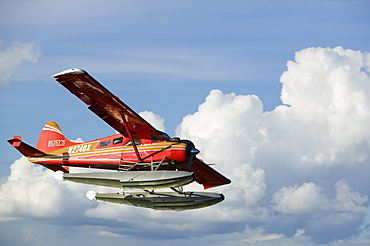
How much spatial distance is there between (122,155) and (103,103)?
2729 millimetres

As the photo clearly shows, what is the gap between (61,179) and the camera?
88.3 feet

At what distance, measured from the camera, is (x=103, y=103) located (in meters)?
26.2

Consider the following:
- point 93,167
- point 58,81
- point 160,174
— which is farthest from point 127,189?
point 58,81

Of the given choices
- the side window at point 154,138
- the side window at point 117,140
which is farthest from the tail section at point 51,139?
the side window at point 154,138

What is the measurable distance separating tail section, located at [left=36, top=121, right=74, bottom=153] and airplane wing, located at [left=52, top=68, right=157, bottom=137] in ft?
12.7

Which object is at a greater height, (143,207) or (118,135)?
(118,135)

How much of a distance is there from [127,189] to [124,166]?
2076 mm

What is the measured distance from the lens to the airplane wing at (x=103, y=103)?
23.7 m

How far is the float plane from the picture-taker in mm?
25078

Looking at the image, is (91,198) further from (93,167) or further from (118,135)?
(118,135)

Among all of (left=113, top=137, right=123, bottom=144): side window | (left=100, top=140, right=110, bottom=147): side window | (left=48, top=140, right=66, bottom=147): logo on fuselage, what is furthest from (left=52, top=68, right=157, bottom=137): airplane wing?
(left=48, top=140, right=66, bottom=147): logo on fuselage

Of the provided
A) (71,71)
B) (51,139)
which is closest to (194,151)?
(71,71)

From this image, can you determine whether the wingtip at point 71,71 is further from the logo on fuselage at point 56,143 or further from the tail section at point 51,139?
the logo on fuselage at point 56,143

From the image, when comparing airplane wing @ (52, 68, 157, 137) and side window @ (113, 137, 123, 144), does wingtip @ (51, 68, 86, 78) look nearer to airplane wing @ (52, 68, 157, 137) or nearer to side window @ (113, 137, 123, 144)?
airplane wing @ (52, 68, 157, 137)
